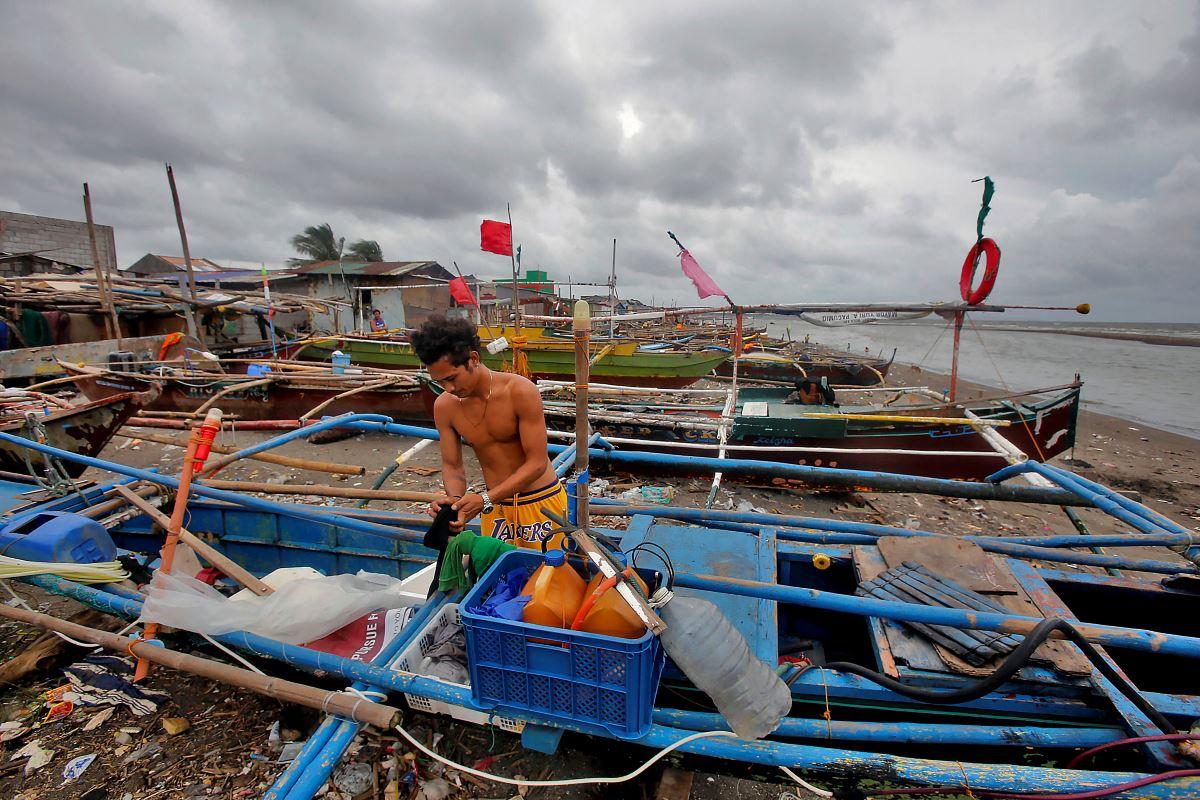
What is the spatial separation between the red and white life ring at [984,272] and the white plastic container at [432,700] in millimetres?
9599

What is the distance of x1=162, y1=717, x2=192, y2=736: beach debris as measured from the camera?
3.07m

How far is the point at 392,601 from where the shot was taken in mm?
3262

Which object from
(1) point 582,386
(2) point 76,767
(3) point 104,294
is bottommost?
(2) point 76,767

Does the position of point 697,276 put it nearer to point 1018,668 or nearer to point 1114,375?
point 1018,668

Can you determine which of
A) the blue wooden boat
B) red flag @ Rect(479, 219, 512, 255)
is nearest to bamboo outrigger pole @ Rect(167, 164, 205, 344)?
red flag @ Rect(479, 219, 512, 255)

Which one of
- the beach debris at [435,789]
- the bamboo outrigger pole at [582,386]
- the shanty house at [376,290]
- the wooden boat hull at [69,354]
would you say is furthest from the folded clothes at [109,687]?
the shanty house at [376,290]

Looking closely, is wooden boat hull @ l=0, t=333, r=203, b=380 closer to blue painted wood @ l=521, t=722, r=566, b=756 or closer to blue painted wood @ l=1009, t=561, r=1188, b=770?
blue painted wood @ l=521, t=722, r=566, b=756

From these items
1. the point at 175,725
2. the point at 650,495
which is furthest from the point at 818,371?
the point at 175,725

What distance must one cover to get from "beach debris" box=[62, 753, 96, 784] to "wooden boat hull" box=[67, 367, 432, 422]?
821 cm

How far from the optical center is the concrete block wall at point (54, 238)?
2281 cm

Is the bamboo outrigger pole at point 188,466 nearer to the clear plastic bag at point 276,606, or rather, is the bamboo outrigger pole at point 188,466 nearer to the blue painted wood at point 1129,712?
the clear plastic bag at point 276,606

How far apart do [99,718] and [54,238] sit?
107 ft

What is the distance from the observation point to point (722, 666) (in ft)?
6.10

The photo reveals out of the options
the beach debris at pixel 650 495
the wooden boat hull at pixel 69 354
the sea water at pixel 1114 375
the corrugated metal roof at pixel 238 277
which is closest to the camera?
the beach debris at pixel 650 495
